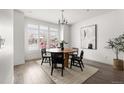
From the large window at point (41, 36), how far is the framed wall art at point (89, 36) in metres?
1.79

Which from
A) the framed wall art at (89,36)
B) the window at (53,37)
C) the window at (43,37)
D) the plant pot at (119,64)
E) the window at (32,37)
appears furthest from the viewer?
the window at (53,37)

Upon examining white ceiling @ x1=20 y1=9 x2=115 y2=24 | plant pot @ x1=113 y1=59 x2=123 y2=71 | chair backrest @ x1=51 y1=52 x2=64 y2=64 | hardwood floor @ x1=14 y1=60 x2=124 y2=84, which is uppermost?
white ceiling @ x1=20 y1=9 x2=115 y2=24

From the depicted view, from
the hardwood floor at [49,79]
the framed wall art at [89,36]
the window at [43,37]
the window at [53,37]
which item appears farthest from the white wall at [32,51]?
the framed wall art at [89,36]

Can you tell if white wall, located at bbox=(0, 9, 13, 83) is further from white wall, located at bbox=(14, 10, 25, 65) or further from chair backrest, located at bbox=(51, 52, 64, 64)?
white wall, located at bbox=(14, 10, 25, 65)

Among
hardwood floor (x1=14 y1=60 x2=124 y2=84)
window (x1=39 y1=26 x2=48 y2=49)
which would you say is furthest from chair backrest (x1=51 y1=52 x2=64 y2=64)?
window (x1=39 y1=26 x2=48 y2=49)

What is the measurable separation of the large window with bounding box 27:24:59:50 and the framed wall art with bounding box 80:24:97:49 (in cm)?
179

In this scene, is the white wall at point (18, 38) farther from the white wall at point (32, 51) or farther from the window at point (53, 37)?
Answer: the window at point (53, 37)

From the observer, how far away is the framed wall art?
4918mm

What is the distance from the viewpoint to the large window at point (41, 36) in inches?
208

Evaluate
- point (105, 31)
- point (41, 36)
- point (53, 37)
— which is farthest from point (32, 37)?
point (105, 31)
